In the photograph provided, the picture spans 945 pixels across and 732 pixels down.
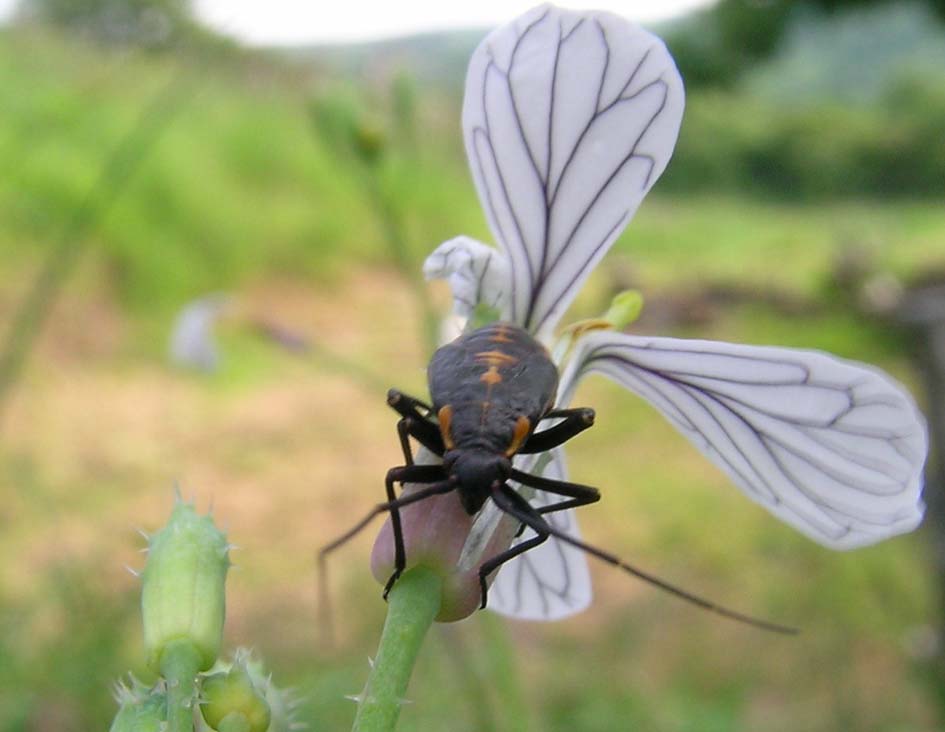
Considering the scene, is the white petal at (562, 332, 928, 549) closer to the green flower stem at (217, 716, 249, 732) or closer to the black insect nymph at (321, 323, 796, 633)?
the black insect nymph at (321, 323, 796, 633)

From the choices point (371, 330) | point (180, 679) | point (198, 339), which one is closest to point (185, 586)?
point (180, 679)

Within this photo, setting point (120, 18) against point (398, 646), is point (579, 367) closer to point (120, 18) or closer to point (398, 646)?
point (398, 646)

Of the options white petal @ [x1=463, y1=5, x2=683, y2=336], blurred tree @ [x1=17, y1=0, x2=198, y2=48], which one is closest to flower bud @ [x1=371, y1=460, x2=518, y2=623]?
white petal @ [x1=463, y1=5, x2=683, y2=336]

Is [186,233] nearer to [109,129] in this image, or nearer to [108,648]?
[109,129]

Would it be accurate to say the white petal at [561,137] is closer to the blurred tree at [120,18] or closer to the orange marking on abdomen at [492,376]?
the orange marking on abdomen at [492,376]

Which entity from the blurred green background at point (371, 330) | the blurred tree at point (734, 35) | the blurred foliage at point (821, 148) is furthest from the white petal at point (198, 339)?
the blurred foliage at point (821, 148)

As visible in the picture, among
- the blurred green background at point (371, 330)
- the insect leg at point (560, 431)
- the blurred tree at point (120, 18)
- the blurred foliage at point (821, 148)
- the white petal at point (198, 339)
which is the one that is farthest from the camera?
the blurred foliage at point (821, 148)
